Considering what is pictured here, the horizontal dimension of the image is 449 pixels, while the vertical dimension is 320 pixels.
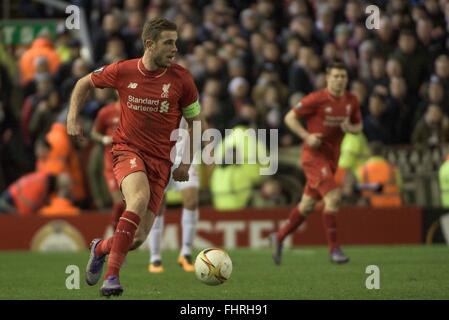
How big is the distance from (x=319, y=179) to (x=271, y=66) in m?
6.49

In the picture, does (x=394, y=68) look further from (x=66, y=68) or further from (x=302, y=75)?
(x=66, y=68)

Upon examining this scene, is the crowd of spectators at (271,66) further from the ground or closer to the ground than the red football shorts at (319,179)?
further from the ground

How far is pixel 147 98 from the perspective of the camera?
33.9 feet

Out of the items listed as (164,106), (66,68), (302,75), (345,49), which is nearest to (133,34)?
(66,68)

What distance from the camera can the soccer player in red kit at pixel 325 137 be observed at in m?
14.4

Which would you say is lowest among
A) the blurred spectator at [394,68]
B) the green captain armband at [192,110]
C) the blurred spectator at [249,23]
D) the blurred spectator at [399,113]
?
the green captain armband at [192,110]

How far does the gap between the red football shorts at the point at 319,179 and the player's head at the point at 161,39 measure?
4.49 m

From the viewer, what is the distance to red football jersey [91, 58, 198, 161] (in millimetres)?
10359

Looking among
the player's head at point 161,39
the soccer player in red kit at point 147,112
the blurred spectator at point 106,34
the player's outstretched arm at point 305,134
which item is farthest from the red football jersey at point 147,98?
the blurred spectator at point 106,34

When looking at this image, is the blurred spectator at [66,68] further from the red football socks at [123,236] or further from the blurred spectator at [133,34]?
the red football socks at [123,236]

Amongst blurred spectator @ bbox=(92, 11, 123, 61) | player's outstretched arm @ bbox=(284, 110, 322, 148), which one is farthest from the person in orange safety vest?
blurred spectator @ bbox=(92, 11, 123, 61)

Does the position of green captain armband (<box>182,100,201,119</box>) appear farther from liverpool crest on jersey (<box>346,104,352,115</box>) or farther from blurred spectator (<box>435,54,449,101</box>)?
blurred spectator (<box>435,54,449,101</box>)
